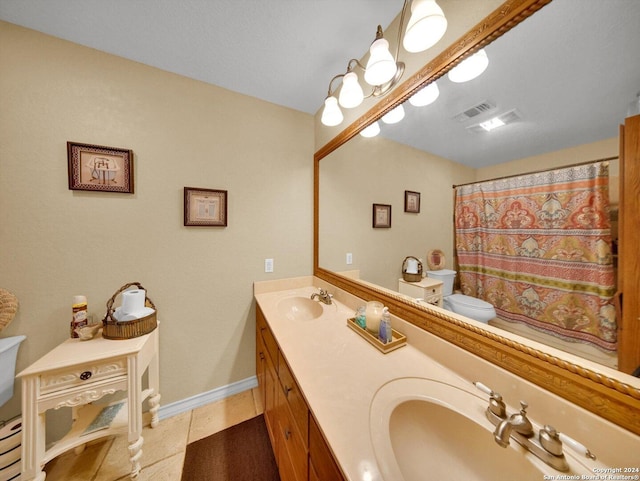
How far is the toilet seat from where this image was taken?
0.78 m

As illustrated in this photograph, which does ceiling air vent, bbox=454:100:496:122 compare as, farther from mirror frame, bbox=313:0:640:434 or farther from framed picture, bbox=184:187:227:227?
framed picture, bbox=184:187:227:227

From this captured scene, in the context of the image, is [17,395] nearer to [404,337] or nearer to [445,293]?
[404,337]

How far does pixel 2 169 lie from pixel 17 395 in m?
1.19

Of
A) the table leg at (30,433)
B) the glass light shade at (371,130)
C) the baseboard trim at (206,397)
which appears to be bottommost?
the baseboard trim at (206,397)

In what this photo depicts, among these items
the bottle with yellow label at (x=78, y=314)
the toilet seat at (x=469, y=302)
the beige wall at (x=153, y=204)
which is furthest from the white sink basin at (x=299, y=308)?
the bottle with yellow label at (x=78, y=314)

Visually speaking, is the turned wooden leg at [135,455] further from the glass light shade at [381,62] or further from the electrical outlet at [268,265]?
the glass light shade at [381,62]

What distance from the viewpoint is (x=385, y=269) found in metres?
1.26

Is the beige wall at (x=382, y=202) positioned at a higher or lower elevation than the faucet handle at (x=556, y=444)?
higher

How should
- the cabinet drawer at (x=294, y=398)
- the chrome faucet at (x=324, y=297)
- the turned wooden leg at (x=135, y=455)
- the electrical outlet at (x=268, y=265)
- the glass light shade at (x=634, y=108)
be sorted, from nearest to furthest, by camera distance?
1. the glass light shade at (x=634, y=108)
2. the cabinet drawer at (x=294, y=398)
3. the turned wooden leg at (x=135, y=455)
4. the chrome faucet at (x=324, y=297)
5. the electrical outlet at (x=268, y=265)

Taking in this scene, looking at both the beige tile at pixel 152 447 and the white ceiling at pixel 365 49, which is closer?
the white ceiling at pixel 365 49

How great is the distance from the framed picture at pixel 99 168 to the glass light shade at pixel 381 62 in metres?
1.45

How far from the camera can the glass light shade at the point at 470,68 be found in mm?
720

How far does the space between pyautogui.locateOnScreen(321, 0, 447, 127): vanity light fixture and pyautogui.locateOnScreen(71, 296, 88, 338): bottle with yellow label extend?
1.76 metres

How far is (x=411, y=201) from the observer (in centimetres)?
113
